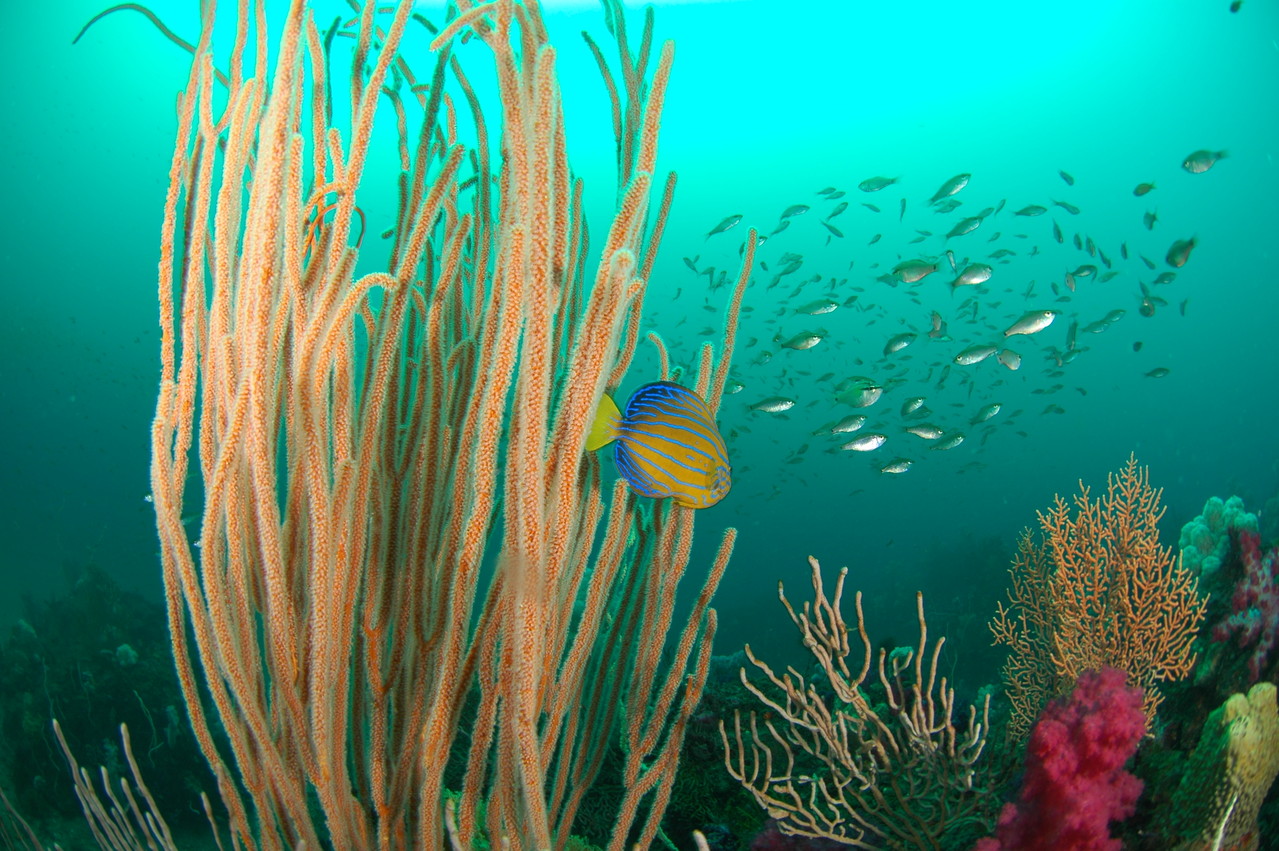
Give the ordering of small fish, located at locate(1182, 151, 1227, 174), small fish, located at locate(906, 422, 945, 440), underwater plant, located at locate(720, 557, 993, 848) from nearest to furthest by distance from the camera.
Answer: underwater plant, located at locate(720, 557, 993, 848) → small fish, located at locate(906, 422, 945, 440) → small fish, located at locate(1182, 151, 1227, 174)

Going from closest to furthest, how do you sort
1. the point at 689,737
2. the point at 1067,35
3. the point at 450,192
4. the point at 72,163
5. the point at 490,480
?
the point at 490,480 < the point at 450,192 < the point at 689,737 < the point at 1067,35 < the point at 72,163

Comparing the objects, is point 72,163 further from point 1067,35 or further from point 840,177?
point 1067,35

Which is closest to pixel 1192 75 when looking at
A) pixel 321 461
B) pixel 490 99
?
pixel 490 99

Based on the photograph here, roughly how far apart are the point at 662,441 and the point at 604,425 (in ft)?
0.55

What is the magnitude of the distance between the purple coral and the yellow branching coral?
0.20 metres

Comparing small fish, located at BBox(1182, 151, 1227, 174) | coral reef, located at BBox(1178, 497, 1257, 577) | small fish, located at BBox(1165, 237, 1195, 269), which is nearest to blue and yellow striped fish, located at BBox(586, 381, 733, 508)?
coral reef, located at BBox(1178, 497, 1257, 577)

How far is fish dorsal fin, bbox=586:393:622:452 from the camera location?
1.60m

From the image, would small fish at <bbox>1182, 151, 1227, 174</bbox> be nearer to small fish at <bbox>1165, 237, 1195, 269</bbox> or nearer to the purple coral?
small fish at <bbox>1165, 237, 1195, 269</bbox>

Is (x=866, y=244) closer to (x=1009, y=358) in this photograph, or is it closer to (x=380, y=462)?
(x=1009, y=358)

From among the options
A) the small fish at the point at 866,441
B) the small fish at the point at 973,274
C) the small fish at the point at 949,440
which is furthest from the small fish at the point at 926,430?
the small fish at the point at 973,274

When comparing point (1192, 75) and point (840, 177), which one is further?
point (840, 177)

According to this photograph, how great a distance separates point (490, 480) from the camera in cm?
146

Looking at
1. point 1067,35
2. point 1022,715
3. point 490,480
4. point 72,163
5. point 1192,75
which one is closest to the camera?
point 490,480

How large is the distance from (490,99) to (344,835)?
1718 inches
